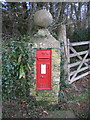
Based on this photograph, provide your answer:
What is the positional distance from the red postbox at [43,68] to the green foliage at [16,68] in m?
0.16

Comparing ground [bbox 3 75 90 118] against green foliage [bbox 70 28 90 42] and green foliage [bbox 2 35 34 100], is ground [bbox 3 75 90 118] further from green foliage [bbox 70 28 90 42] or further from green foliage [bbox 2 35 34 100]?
green foliage [bbox 70 28 90 42]

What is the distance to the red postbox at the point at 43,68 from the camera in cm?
260

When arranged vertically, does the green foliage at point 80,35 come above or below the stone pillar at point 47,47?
above

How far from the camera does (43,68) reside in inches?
105

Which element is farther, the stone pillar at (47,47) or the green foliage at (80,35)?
the green foliage at (80,35)

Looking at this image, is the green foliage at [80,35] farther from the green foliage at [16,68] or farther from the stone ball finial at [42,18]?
the green foliage at [16,68]

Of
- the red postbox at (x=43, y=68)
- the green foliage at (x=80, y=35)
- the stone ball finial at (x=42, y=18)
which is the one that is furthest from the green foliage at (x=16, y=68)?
the green foliage at (x=80, y=35)

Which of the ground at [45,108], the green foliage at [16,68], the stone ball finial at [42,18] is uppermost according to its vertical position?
the stone ball finial at [42,18]

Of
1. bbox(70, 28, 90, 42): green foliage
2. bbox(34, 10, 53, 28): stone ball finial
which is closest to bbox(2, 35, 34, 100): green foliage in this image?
bbox(34, 10, 53, 28): stone ball finial

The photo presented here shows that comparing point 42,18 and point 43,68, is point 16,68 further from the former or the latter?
point 42,18

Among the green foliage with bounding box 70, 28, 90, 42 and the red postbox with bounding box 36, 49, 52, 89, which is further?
the green foliage with bounding box 70, 28, 90, 42

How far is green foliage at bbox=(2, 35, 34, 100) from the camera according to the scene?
251 centimetres

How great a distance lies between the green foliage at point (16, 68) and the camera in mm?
2512

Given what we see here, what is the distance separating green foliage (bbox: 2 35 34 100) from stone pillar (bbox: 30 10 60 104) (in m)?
0.22
